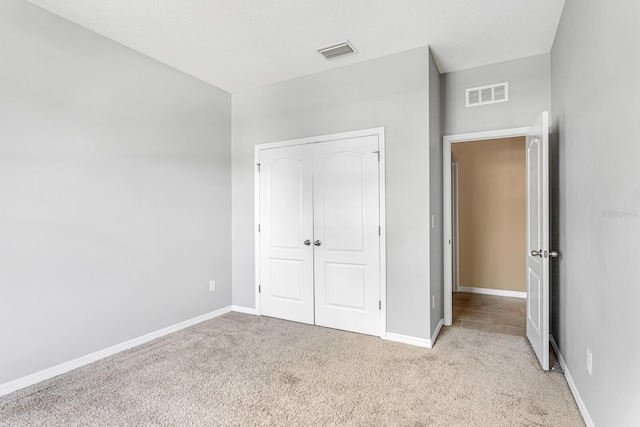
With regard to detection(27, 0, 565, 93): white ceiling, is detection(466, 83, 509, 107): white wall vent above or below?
below

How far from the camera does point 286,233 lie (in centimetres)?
380

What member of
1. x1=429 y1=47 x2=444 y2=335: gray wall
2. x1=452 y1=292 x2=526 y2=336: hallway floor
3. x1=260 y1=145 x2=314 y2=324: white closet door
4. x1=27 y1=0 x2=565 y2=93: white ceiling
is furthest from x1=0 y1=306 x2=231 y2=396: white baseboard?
x1=452 y1=292 x2=526 y2=336: hallway floor

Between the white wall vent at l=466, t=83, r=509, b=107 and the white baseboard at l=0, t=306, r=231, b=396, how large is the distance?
3.82m

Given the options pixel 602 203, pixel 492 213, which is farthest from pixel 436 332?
pixel 492 213

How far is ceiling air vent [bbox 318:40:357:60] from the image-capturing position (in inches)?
119

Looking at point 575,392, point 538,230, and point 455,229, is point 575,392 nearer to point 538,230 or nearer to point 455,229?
point 538,230

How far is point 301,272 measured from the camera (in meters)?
3.72

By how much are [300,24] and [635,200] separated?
248cm

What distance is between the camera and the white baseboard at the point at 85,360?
230cm

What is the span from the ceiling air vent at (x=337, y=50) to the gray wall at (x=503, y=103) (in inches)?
47.4

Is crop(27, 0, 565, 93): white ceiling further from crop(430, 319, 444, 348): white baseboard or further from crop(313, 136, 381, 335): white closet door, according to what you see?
crop(430, 319, 444, 348): white baseboard

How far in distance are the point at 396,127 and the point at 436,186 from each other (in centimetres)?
73

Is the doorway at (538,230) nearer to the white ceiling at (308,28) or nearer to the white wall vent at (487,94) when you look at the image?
the white wall vent at (487,94)

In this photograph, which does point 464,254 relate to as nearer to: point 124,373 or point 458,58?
point 458,58
